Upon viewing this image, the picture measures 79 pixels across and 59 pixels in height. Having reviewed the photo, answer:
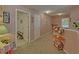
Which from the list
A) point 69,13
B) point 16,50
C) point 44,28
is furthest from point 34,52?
point 69,13

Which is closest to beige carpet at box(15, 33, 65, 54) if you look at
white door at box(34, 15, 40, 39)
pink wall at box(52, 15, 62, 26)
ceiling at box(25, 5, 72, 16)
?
white door at box(34, 15, 40, 39)

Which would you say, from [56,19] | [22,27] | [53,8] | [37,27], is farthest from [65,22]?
[22,27]

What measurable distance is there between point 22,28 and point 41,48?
443 mm

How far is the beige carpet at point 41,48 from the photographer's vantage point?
1947mm

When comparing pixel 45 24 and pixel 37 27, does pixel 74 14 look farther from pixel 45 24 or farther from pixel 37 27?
pixel 37 27

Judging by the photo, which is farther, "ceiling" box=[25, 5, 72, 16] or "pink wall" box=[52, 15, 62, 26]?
"pink wall" box=[52, 15, 62, 26]

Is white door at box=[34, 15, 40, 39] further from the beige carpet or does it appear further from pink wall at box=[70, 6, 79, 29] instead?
pink wall at box=[70, 6, 79, 29]

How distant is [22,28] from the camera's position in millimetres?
2023

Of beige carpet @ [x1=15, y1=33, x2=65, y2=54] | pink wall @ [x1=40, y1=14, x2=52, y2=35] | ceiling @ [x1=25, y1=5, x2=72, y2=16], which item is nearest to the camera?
ceiling @ [x1=25, y1=5, x2=72, y2=16]

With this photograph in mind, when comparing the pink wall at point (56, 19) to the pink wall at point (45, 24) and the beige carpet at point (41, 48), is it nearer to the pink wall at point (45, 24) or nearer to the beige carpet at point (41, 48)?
the pink wall at point (45, 24)

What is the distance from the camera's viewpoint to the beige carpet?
195cm

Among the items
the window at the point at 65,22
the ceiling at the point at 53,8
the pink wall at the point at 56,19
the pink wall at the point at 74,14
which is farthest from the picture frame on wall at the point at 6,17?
the pink wall at the point at 74,14

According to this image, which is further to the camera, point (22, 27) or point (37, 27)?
point (37, 27)
